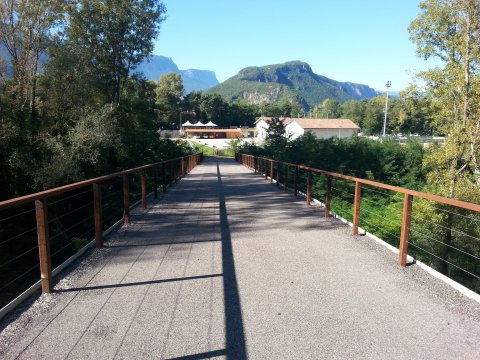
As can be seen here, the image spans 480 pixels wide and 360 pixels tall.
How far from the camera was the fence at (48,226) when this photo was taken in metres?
4.15

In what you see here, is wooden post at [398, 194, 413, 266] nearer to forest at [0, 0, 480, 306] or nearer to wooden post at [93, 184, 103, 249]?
wooden post at [93, 184, 103, 249]

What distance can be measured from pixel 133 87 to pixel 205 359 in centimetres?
2591

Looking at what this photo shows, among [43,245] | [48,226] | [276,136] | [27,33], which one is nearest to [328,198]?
[48,226]

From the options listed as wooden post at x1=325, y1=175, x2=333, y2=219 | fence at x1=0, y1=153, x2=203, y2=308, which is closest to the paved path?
fence at x1=0, y1=153, x2=203, y2=308

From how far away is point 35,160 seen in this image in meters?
16.6

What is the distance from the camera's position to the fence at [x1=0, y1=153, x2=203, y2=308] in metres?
4.15

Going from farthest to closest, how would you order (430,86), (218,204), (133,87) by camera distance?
(133,87)
(430,86)
(218,204)

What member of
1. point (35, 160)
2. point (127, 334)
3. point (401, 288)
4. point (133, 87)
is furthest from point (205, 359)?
point (133, 87)

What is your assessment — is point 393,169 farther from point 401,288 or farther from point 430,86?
point 401,288

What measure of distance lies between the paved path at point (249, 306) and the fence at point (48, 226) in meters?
0.56

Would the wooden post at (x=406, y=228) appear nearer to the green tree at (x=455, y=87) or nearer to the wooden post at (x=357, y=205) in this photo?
the wooden post at (x=357, y=205)

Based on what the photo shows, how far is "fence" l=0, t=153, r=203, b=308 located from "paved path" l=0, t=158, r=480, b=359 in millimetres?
556

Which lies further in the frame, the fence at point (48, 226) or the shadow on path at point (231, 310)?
the fence at point (48, 226)

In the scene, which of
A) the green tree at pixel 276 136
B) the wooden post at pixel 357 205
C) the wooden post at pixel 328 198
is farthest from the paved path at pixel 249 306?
the green tree at pixel 276 136
